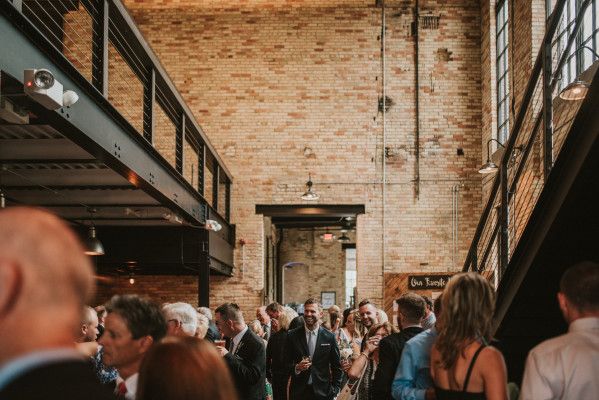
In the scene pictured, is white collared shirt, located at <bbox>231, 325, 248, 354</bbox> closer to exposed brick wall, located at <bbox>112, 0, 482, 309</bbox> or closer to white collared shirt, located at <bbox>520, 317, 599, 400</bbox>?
white collared shirt, located at <bbox>520, 317, 599, 400</bbox>

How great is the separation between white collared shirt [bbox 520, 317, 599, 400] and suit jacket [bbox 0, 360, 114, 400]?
2382mm

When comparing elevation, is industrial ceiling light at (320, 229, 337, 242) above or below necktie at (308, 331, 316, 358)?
above

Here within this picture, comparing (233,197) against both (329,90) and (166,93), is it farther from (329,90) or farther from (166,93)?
(166,93)

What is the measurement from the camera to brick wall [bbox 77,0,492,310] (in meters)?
14.8

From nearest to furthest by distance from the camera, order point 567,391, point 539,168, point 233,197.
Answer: point 567,391 < point 539,168 < point 233,197

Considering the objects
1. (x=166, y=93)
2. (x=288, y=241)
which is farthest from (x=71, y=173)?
(x=288, y=241)

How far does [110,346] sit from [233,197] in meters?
12.3

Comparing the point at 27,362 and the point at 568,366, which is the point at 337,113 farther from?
the point at 27,362

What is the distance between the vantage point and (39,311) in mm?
1014

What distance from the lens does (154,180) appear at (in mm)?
7371

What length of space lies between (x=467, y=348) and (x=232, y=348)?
281 centimetres

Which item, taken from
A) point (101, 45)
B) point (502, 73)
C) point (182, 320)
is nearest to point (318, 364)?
point (182, 320)

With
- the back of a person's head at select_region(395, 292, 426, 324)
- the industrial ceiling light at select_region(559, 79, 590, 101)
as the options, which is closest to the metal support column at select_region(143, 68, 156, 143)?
the back of a person's head at select_region(395, 292, 426, 324)

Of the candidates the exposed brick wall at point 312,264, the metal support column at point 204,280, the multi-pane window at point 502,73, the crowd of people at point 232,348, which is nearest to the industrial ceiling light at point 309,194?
the metal support column at point 204,280
